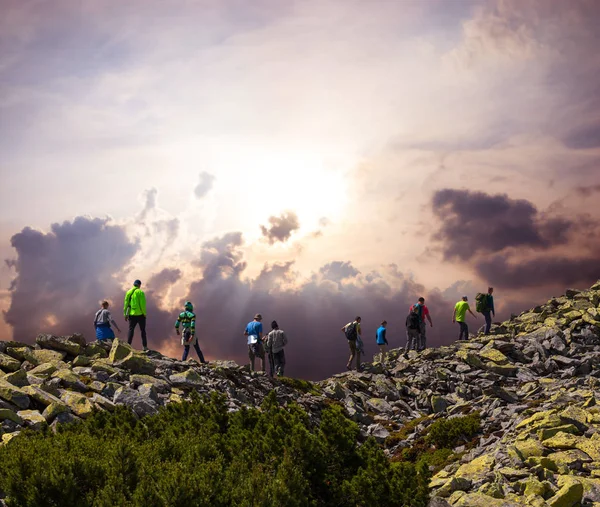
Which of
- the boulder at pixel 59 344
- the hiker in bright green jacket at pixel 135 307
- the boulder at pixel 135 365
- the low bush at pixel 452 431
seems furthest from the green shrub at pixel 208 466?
the hiker in bright green jacket at pixel 135 307

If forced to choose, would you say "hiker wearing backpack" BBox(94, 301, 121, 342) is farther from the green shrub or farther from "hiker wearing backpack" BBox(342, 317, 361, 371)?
"hiker wearing backpack" BBox(342, 317, 361, 371)

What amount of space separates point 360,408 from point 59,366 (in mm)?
14326

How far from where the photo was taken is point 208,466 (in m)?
9.03

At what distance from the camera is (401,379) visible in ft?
108

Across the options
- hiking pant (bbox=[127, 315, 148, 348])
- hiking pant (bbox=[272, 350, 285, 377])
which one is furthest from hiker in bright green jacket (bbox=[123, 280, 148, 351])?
hiking pant (bbox=[272, 350, 285, 377])

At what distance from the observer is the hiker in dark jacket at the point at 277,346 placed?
1079 inches

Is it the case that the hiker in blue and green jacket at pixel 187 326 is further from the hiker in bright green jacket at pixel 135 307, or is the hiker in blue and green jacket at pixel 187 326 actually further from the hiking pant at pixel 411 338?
the hiking pant at pixel 411 338

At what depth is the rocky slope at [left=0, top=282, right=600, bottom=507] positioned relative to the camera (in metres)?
13.2

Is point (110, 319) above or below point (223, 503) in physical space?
above

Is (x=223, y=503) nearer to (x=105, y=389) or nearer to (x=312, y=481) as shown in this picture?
(x=312, y=481)

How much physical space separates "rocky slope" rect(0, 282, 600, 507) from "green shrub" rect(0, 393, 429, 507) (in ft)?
5.00

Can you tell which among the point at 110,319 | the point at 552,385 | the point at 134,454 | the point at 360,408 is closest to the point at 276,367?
the point at 360,408

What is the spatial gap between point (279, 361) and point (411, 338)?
45.4 feet

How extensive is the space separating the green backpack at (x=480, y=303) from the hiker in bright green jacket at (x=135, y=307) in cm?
2355
